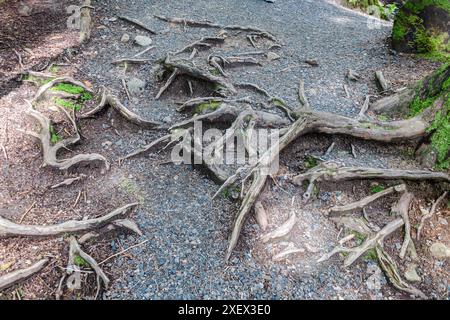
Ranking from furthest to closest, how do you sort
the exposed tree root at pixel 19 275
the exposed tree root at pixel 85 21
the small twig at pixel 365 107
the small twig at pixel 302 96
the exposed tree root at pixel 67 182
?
1. the exposed tree root at pixel 85 21
2. the small twig at pixel 302 96
3. the small twig at pixel 365 107
4. the exposed tree root at pixel 67 182
5. the exposed tree root at pixel 19 275

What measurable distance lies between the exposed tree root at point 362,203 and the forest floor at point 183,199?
11cm

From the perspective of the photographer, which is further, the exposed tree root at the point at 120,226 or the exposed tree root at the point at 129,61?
the exposed tree root at the point at 129,61

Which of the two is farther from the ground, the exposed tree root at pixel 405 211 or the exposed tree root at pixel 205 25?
the exposed tree root at pixel 405 211

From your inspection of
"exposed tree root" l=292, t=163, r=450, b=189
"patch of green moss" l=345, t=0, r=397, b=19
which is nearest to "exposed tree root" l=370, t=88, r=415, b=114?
"exposed tree root" l=292, t=163, r=450, b=189

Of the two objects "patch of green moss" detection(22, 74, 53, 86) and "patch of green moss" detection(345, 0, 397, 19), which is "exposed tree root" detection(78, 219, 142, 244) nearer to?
"patch of green moss" detection(22, 74, 53, 86)

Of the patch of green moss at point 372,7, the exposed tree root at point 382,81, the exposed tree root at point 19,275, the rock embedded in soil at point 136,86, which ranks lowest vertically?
the exposed tree root at point 19,275

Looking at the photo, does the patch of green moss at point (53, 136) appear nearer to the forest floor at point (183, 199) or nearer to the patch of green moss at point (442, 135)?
the forest floor at point (183, 199)

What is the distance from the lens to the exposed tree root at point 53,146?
5168 mm

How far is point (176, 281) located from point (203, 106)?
10.7ft

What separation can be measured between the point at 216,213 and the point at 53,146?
9.20 ft

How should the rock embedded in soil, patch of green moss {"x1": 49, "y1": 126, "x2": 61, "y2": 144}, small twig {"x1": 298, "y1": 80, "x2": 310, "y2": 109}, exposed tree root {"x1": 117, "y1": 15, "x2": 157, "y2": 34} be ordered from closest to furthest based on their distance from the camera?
patch of green moss {"x1": 49, "y1": 126, "x2": 61, "y2": 144} → small twig {"x1": 298, "y1": 80, "x2": 310, "y2": 109} → the rock embedded in soil → exposed tree root {"x1": 117, "y1": 15, "x2": 157, "y2": 34}

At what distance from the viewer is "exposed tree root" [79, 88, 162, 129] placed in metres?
6.07

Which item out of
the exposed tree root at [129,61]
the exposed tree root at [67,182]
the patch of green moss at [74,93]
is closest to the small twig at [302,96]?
the exposed tree root at [129,61]

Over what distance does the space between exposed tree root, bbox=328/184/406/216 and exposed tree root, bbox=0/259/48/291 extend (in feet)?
11.3
